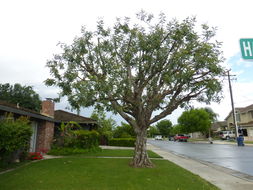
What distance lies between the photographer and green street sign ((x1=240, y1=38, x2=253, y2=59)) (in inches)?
137

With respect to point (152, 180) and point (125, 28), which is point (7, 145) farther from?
point (125, 28)

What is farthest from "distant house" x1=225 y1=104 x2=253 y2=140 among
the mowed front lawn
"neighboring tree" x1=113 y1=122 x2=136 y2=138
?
the mowed front lawn

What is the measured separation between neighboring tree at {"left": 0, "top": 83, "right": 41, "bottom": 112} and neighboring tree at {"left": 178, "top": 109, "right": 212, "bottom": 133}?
34.5 meters

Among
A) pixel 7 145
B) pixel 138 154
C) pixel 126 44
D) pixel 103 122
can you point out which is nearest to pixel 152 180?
pixel 138 154

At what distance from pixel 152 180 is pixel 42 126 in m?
10.2

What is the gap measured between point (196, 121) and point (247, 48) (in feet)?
150

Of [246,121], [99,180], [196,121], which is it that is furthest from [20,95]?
[246,121]

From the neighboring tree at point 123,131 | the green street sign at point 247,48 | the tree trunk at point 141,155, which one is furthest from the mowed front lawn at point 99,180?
the neighboring tree at point 123,131

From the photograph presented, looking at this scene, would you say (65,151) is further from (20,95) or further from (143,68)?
(20,95)

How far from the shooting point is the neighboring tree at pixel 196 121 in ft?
150

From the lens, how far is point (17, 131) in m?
7.78

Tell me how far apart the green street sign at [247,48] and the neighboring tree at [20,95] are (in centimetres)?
3549

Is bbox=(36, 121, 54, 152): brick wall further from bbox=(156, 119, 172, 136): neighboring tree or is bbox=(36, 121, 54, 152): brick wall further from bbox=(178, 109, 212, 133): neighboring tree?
bbox=(156, 119, 172, 136): neighboring tree

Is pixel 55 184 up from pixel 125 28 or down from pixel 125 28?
down
